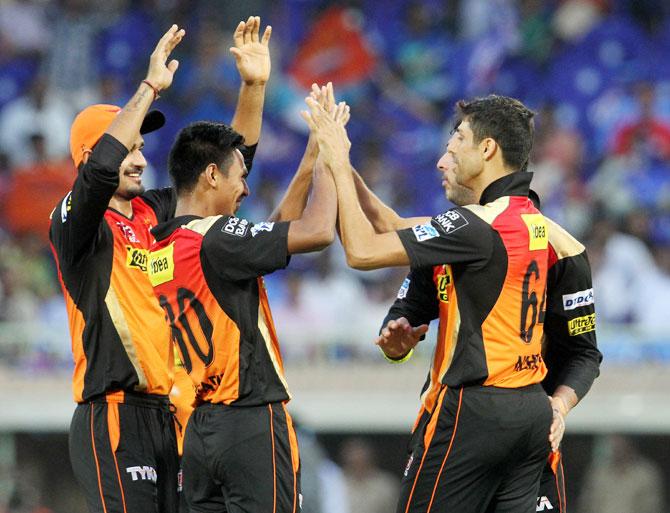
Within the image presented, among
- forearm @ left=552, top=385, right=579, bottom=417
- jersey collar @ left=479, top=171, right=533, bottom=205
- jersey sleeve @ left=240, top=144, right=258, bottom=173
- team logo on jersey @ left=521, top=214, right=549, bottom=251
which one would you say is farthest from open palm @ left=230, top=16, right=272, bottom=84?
forearm @ left=552, top=385, right=579, bottom=417

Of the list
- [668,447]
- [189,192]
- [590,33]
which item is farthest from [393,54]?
[189,192]

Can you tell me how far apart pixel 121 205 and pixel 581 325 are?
202 cm

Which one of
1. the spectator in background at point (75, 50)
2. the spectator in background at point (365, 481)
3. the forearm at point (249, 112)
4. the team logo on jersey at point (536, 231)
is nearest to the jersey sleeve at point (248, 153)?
the forearm at point (249, 112)

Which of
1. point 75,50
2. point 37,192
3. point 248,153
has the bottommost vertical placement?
point 248,153

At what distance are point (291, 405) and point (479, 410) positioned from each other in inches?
218

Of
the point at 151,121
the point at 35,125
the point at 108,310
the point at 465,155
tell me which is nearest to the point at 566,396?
the point at 465,155

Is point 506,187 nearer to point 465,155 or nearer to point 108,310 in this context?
point 465,155

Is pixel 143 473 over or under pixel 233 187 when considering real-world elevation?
under

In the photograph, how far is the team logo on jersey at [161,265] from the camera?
190 inches

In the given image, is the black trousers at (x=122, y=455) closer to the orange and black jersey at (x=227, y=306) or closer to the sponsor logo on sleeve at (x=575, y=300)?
the orange and black jersey at (x=227, y=306)

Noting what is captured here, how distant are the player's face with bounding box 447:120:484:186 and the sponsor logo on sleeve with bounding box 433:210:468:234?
0.23m

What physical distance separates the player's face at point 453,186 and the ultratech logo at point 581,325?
25.9 inches

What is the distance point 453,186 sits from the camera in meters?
4.85

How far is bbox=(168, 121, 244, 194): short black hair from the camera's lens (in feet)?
16.3
